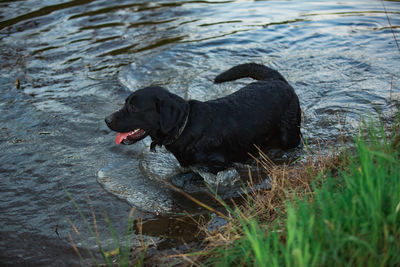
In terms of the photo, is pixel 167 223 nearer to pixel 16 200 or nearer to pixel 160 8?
pixel 16 200

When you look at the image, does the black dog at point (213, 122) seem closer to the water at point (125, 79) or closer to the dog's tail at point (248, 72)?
the dog's tail at point (248, 72)

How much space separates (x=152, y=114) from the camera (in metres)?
4.38

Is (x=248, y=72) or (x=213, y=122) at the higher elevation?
(x=248, y=72)

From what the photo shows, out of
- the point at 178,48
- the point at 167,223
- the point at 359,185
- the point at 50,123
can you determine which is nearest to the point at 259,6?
the point at 178,48

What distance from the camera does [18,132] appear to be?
6105mm

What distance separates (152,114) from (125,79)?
364 centimetres

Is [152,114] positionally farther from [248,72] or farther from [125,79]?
[125,79]

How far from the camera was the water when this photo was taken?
4457mm

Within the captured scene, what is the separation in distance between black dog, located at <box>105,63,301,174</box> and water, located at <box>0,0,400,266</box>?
1.81 feet

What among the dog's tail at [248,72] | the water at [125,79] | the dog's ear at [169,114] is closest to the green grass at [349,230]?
the water at [125,79]

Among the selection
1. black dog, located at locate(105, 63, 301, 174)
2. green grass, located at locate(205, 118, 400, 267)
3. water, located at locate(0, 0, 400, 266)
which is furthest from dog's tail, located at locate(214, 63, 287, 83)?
green grass, located at locate(205, 118, 400, 267)

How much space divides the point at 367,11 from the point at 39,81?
8251 mm

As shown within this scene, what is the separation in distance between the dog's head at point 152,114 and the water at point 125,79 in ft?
2.64

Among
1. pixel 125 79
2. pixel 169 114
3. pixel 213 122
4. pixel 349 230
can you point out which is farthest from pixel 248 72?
pixel 349 230
